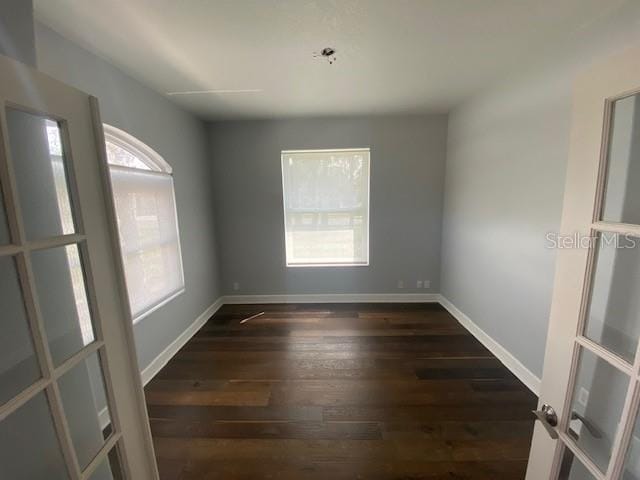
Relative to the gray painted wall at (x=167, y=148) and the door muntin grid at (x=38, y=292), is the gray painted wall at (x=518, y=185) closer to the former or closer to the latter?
the door muntin grid at (x=38, y=292)

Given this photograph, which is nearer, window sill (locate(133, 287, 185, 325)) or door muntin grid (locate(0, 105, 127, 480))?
door muntin grid (locate(0, 105, 127, 480))

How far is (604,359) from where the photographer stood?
76 centimetres

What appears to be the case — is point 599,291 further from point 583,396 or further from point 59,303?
point 59,303

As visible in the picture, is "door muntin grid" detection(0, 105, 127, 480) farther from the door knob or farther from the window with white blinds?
the window with white blinds

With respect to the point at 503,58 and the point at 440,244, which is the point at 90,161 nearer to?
the point at 503,58

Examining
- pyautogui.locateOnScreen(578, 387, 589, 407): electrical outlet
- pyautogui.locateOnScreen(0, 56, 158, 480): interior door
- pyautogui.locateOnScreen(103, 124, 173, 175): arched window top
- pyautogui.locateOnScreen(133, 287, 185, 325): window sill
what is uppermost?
pyautogui.locateOnScreen(103, 124, 173, 175): arched window top

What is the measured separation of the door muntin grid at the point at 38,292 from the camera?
638mm

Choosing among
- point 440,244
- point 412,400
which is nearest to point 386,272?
point 440,244

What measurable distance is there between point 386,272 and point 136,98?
3454mm

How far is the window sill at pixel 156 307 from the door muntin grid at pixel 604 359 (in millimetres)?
2698

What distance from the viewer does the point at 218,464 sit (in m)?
1.58

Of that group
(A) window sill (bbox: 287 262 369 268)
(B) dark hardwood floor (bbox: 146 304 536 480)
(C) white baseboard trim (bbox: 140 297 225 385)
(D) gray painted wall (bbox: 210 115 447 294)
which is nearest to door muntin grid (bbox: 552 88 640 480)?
(B) dark hardwood floor (bbox: 146 304 536 480)

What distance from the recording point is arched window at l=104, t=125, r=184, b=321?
2.11 meters

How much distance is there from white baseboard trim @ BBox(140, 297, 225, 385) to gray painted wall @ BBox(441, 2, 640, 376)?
123 inches
